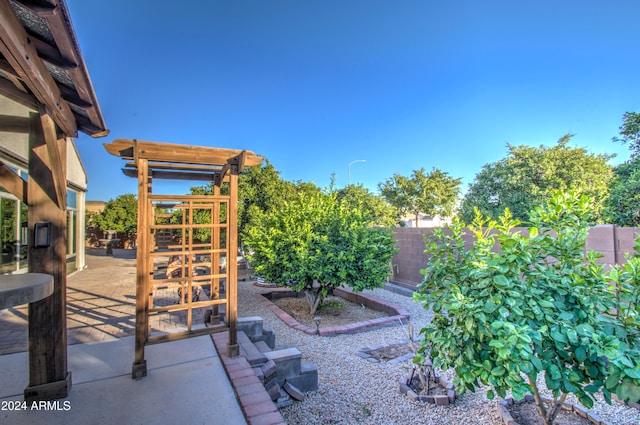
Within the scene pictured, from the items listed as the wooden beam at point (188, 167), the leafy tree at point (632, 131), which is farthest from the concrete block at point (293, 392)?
the leafy tree at point (632, 131)

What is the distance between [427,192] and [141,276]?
19569 mm

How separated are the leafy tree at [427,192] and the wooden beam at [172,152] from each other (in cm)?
1872

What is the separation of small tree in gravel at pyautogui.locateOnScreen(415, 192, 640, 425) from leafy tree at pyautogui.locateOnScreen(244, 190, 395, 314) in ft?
9.77

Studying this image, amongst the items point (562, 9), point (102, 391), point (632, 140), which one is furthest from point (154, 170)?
point (632, 140)

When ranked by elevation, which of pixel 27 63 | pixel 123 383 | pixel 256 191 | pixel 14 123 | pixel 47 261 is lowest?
pixel 123 383

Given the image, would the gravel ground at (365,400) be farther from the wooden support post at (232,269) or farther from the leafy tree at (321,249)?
the leafy tree at (321,249)

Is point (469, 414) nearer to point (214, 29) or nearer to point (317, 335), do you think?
point (317, 335)

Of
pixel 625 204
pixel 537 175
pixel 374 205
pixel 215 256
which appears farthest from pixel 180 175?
pixel 374 205

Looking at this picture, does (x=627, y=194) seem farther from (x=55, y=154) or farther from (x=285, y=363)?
(x=55, y=154)

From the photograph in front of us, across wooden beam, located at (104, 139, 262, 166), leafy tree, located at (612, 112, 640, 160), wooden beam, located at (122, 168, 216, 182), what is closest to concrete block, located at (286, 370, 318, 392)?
wooden beam, located at (104, 139, 262, 166)

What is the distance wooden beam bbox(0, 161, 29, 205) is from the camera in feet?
6.22

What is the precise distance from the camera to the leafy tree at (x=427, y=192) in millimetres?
20078

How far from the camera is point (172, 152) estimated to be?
8.84 feet

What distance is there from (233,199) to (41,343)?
171 cm
